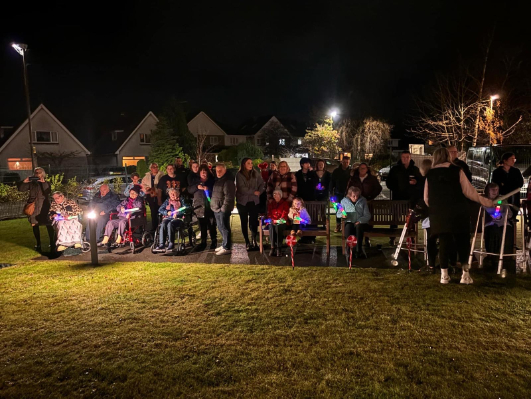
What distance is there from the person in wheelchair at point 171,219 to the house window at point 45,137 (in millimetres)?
35182

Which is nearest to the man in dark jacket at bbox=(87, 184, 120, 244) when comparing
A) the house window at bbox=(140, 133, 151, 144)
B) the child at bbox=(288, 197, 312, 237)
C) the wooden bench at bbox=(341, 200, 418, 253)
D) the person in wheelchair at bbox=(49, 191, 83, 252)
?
the person in wheelchair at bbox=(49, 191, 83, 252)

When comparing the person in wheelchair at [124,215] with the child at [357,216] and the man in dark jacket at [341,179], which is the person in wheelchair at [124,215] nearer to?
the child at [357,216]

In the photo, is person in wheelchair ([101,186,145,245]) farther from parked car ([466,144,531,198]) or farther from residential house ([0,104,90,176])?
residential house ([0,104,90,176])

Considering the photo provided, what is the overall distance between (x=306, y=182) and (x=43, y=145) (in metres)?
36.6

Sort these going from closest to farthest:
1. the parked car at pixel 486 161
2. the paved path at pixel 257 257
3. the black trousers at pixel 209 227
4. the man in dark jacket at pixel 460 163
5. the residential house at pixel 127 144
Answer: the man in dark jacket at pixel 460 163 < the paved path at pixel 257 257 < the black trousers at pixel 209 227 < the parked car at pixel 486 161 < the residential house at pixel 127 144

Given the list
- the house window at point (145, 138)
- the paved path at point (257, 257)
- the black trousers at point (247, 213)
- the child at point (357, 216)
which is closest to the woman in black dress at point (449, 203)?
the paved path at point (257, 257)

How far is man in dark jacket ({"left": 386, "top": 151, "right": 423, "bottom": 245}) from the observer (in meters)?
8.07

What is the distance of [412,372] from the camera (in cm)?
357

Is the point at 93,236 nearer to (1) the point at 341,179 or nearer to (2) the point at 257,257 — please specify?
(2) the point at 257,257

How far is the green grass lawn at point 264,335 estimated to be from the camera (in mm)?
3445

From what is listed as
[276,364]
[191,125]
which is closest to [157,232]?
[276,364]

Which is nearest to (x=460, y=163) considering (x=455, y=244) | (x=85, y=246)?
(x=455, y=244)

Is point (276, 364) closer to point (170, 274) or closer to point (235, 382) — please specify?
point (235, 382)

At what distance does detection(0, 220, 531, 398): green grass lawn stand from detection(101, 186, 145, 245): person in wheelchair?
6.03 feet
